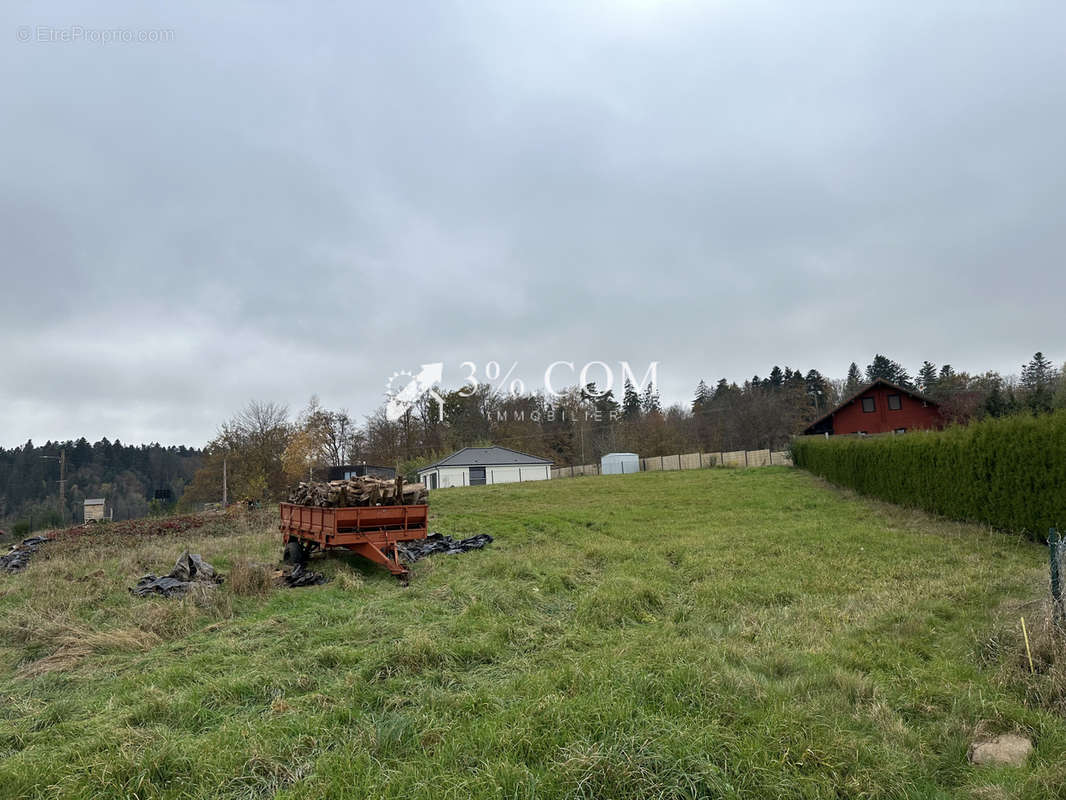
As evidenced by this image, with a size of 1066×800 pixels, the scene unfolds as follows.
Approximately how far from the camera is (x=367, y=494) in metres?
10.9

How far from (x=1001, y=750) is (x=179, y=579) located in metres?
9.95

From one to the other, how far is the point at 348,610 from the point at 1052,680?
6552 millimetres

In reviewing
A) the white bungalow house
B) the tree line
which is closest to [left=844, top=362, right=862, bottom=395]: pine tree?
the tree line

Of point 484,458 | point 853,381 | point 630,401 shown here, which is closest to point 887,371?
point 853,381

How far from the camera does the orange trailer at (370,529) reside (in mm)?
10133

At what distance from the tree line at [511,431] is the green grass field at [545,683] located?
35558mm

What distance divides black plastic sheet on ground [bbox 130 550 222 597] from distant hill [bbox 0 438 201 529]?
55.0m

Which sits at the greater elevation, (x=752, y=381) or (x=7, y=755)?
(x=752, y=381)

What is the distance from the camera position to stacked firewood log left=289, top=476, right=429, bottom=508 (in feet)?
35.4

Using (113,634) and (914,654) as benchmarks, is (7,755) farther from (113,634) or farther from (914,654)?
(914,654)

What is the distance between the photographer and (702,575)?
915 centimetres

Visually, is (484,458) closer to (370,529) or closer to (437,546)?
(437,546)

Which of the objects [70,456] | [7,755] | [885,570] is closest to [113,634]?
[7,755]

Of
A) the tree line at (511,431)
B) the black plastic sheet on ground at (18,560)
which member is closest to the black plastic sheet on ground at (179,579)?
the black plastic sheet on ground at (18,560)
